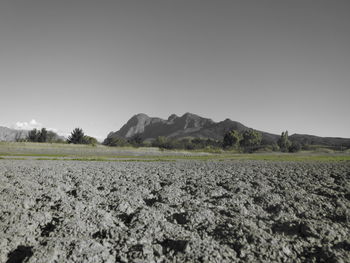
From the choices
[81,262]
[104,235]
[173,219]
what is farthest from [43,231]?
[173,219]

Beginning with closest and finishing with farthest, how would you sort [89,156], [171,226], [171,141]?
[171,226] < [89,156] < [171,141]

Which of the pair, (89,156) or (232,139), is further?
(232,139)

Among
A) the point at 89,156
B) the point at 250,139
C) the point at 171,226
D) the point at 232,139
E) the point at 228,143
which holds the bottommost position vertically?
the point at 89,156

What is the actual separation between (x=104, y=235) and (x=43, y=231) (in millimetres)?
1371

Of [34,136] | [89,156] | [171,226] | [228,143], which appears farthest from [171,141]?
[171,226]

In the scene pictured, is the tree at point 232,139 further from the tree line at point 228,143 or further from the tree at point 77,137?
the tree at point 77,137

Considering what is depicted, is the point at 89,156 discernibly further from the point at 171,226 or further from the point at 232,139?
the point at 232,139

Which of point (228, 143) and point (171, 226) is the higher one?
point (228, 143)

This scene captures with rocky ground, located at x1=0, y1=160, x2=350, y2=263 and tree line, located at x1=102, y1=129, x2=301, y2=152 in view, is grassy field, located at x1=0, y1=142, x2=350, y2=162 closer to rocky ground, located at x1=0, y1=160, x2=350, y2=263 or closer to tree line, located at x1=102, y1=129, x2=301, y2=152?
rocky ground, located at x1=0, y1=160, x2=350, y2=263

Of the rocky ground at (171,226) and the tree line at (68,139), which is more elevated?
the tree line at (68,139)

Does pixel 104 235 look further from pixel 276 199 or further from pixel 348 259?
pixel 276 199

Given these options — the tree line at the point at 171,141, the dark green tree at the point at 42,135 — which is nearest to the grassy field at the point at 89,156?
the tree line at the point at 171,141

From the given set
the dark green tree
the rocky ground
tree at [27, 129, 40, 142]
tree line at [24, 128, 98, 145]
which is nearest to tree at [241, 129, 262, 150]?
tree line at [24, 128, 98, 145]

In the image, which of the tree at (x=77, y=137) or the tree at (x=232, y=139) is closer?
the tree at (x=77, y=137)
